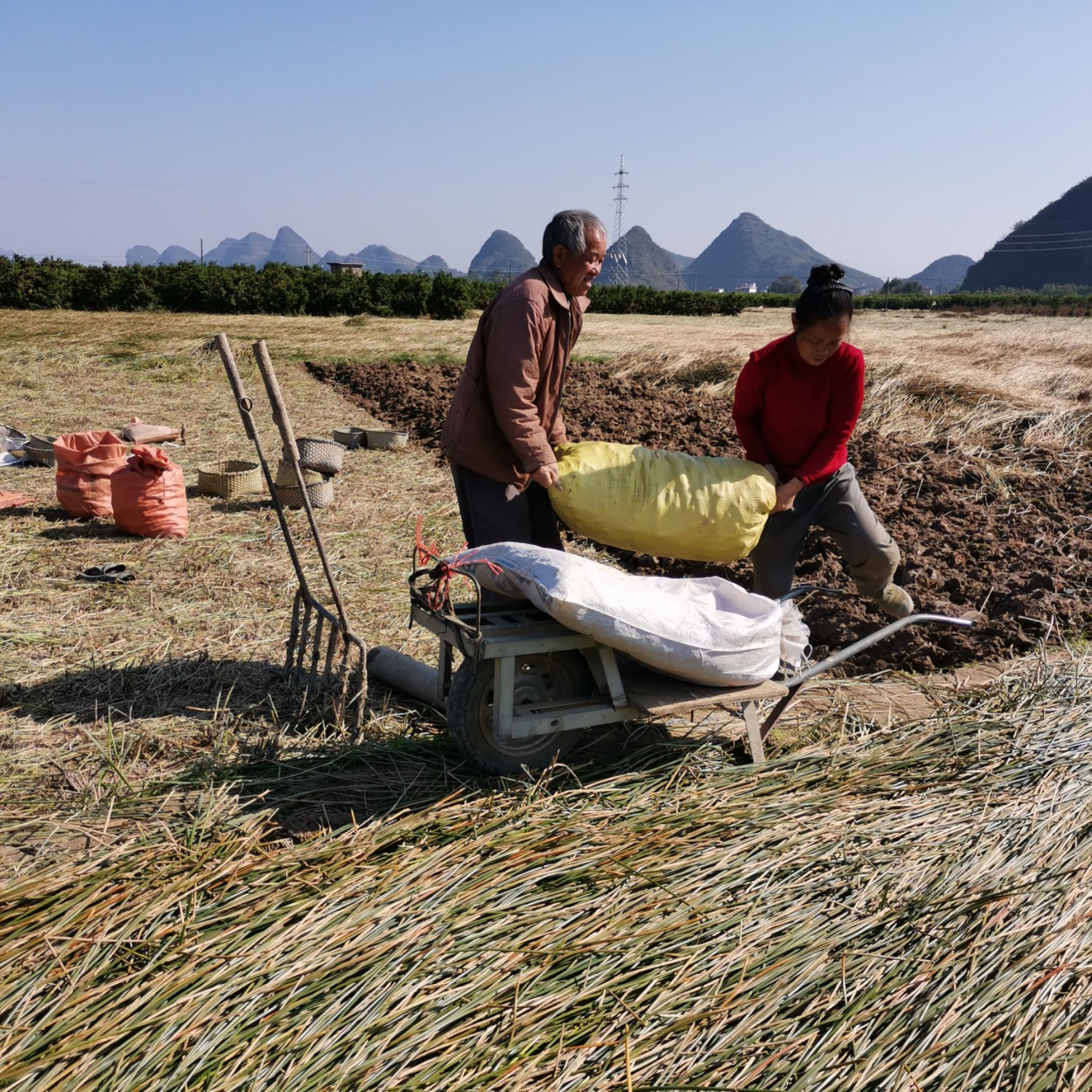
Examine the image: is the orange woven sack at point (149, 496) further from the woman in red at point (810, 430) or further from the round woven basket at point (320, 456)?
the woman in red at point (810, 430)

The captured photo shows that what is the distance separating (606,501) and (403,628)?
1750 millimetres

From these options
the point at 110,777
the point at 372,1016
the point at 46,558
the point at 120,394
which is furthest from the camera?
the point at 120,394

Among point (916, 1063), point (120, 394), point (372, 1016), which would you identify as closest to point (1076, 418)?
point (916, 1063)

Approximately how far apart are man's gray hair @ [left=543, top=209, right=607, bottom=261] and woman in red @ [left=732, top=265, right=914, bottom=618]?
701 mm

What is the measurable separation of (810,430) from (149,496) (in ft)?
12.8

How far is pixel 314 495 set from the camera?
659 cm

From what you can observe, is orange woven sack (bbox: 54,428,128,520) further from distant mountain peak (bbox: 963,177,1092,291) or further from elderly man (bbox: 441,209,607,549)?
distant mountain peak (bbox: 963,177,1092,291)

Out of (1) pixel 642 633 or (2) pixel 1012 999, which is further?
(1) pixel 642 633

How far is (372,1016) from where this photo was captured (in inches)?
69.5

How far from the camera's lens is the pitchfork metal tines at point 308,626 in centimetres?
309

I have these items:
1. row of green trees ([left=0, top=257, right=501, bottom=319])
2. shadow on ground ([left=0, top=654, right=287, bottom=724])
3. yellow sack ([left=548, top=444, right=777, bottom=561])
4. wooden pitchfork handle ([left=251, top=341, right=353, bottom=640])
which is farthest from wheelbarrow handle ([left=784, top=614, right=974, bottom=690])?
row of green trees ([left=0, top=257, right=501, bottom=319])

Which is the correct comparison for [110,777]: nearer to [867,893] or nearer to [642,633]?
[642,633]

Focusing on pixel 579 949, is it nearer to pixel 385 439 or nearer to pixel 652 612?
pixel 652 612

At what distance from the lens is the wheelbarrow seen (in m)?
2.63
